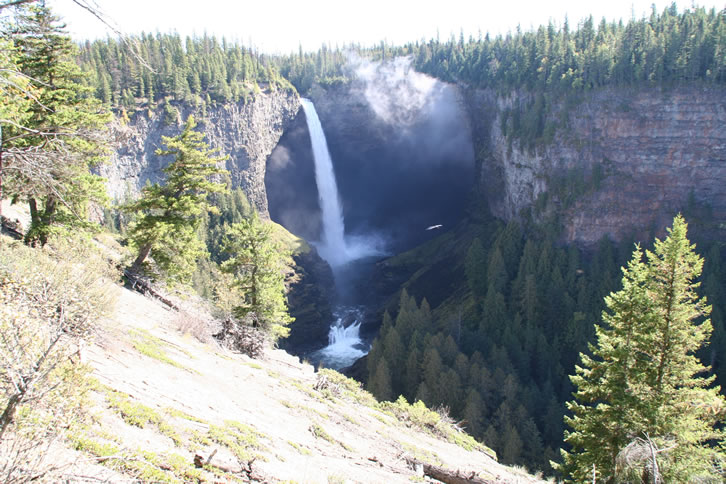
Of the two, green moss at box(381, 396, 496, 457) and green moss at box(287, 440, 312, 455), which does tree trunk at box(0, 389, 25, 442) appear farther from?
green moss at box(381, 396, 496, 457)

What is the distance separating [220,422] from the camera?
A: 29.1 feet

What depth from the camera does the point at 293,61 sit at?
8762 centimetres

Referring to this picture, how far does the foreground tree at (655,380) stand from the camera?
41.4 ft

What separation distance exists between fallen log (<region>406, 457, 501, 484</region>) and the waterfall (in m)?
56.6

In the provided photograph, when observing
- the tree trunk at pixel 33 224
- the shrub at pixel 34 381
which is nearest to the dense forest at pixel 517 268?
the tree trunk at pixel 33 224

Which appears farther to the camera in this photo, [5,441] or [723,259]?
[723,259]

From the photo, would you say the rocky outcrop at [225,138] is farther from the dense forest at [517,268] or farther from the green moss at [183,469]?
the green moss at [183,469]

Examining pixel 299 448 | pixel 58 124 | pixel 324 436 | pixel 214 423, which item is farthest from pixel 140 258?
pixel 299 448

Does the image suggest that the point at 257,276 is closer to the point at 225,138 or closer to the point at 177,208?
the point at 177,208

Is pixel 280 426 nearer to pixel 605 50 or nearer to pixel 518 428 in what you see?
pixel 518 428

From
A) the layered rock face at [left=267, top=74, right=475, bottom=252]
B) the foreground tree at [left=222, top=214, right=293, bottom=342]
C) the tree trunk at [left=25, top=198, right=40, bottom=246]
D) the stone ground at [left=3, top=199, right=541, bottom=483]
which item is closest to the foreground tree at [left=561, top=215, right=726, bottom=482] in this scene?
the stone ground at [left=3, top=199, right=541, bottom=483]

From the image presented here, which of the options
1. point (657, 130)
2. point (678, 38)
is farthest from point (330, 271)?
point (678, 38)

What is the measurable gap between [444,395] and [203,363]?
22.2m

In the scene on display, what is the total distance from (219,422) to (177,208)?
1254cm
